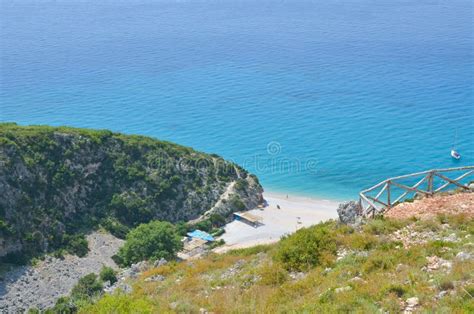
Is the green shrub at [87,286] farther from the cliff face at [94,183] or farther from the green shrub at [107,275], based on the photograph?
the cliff face at [94,183]

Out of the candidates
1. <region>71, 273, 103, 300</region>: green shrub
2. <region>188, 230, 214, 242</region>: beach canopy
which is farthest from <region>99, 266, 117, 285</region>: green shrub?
<region>188, 230, 214, 242</region>: beach canopy

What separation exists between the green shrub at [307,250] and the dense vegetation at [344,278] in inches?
1.5

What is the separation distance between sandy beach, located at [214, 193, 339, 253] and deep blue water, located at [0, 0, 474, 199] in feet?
11.1

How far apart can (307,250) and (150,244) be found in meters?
26.6

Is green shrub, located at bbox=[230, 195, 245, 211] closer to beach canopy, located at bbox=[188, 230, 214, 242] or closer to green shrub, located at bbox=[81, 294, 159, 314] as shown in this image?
beach canopy, located at bbox=[188, 230, 214, 242]

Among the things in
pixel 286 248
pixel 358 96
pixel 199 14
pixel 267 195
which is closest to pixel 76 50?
pixel 199 14

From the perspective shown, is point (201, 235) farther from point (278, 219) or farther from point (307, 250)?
point (307, 250)

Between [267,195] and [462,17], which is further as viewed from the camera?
[462,17]

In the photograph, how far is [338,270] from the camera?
17.7m

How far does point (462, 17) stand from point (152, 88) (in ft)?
344

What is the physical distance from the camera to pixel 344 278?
668 inches

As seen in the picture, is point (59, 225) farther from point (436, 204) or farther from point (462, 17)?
point (462, 17)

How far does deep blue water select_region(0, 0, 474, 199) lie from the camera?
75750 mm

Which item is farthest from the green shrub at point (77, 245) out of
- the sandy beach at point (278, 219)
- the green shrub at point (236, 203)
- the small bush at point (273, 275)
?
the small bush at point (273, 275)
